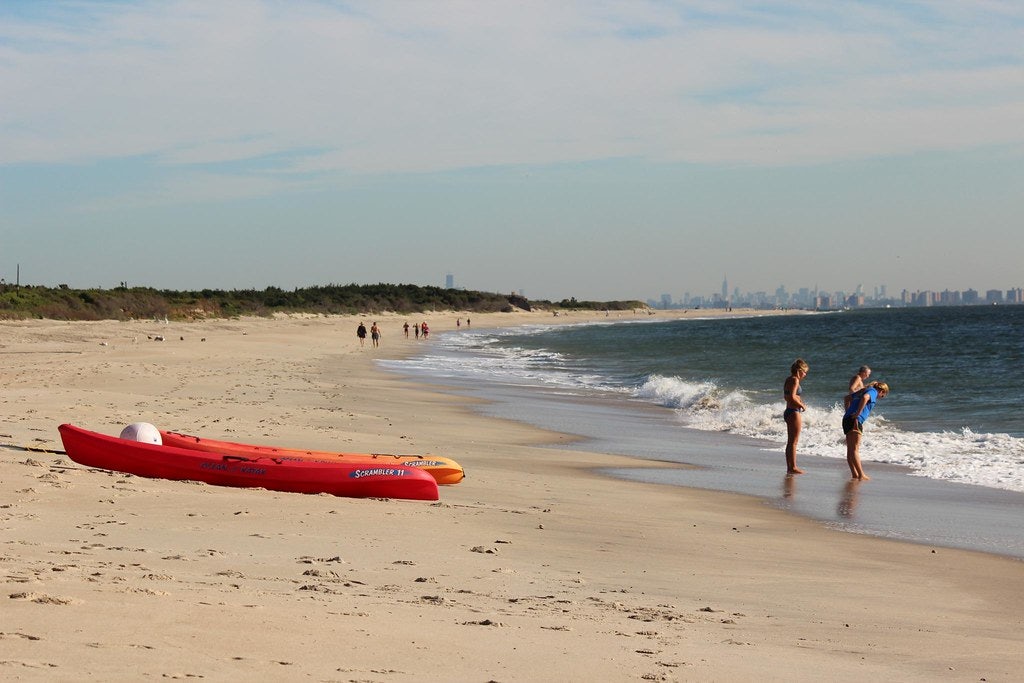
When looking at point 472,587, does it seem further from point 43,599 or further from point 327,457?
point 327,457

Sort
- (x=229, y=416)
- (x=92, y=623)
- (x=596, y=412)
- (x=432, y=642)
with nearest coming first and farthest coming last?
(x=92, y=623) < (x=432, y=642) < (x=229, y=416) < (x=596, y=412)

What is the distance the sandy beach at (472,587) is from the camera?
15.6 ft

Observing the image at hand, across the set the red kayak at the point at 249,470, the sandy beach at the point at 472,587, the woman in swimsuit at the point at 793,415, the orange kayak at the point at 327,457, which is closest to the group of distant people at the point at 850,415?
the woman in swimsuit at the point at 793,415

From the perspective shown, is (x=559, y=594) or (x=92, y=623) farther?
(x=559, y=594)

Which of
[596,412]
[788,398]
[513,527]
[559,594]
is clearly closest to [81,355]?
[596,412]

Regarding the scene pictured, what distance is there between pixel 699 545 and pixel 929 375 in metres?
27.7

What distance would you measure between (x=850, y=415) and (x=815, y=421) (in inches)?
231

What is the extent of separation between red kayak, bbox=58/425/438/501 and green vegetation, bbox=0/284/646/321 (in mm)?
43274

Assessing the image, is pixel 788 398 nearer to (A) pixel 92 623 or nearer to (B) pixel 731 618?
(B) pixel 731 618

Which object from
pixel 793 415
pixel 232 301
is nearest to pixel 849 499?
pixel 793 415

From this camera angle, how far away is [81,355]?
3084 centimetres

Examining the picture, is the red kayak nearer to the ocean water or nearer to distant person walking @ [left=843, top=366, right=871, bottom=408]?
the ocean water

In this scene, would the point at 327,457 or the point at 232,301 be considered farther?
the point at 232,301

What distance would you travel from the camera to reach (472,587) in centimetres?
652
